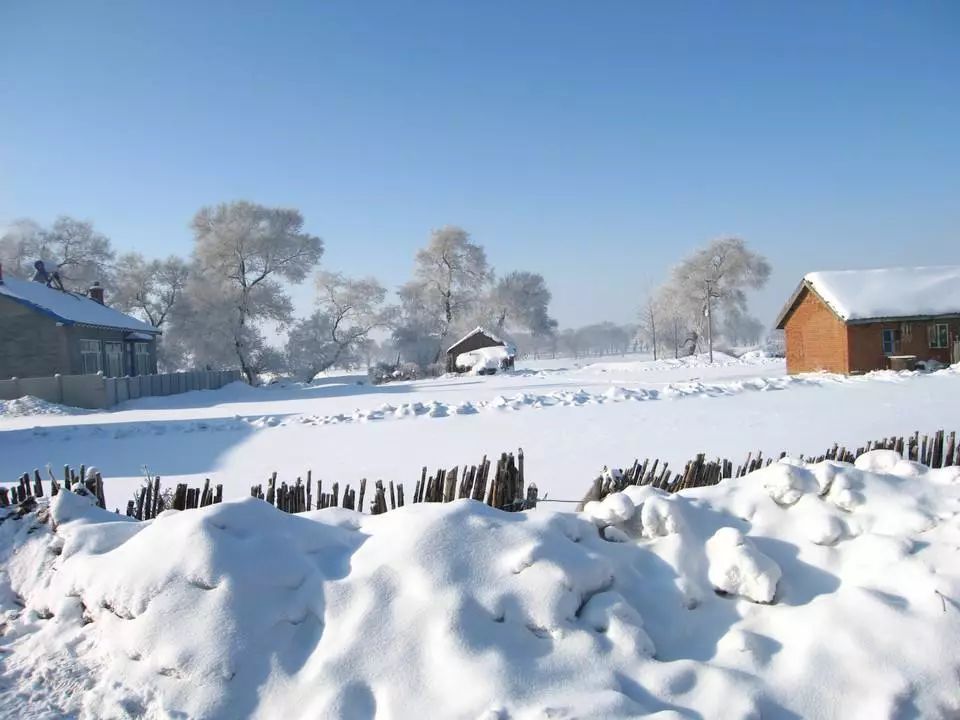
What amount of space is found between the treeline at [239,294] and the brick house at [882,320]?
3244 centimetres

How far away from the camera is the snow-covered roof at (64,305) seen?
27688 mm

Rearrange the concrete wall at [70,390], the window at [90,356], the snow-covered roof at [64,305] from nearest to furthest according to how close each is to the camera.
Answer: the concrete wall at [70,390] → the snow-covered roof at [64,305] → the window at [90,356]

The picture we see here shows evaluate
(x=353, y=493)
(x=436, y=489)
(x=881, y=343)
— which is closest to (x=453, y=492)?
(x=436, y=489)

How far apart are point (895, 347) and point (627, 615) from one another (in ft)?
89.1

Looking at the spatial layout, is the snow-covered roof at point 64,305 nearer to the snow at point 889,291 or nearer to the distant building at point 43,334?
the distant building at point 43,334

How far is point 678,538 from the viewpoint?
4.58 meters

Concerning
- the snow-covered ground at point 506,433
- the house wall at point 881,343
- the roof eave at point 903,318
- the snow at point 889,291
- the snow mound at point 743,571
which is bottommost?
the snow-covered ground at point 506,433

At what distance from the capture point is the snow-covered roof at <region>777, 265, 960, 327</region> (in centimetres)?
2567

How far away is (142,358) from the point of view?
3631 centimetres

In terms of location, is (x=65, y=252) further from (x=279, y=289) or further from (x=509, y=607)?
(x=509, y=607)

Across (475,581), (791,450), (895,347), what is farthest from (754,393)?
(475,581)

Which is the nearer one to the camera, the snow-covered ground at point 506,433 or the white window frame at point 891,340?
the snow-covered ground at point 506,433

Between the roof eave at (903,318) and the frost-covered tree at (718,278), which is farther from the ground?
the frost-covered tree at (718,278)

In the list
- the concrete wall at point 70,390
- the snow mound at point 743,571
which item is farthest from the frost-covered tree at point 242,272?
the snow mound at point 743,571
